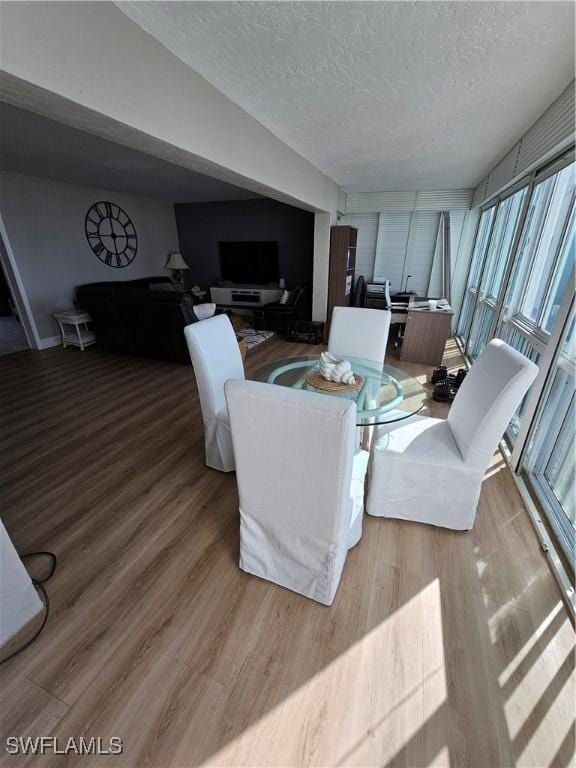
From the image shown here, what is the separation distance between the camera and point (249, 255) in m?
6.50

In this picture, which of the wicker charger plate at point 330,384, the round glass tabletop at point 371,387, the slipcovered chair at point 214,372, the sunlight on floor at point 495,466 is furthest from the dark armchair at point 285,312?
the sunlight on floor at point 495,466

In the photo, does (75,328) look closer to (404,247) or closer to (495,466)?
(495,466)

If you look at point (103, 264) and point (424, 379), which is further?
point (103, 264)

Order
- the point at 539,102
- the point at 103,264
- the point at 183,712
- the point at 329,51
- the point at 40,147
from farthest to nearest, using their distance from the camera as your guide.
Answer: the point at 103,264 → the point at 40,147 → the point at 539,102 → the point at 329,51 → the point at 183,712

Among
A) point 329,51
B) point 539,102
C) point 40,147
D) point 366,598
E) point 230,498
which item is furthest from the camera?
point 40,147

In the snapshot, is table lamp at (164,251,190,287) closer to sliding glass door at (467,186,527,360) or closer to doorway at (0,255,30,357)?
doorway at (0,255,30,357)

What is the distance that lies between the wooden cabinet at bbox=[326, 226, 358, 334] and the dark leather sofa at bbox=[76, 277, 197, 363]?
223cm

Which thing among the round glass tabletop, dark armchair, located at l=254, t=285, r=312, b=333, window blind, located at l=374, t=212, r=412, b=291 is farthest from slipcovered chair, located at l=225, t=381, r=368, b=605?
window blind, located at l=374, t=212, r=412, b=291

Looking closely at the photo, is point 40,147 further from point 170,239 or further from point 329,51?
point 170,239

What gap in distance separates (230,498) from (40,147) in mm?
3844

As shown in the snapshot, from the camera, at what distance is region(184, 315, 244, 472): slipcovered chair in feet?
5.96

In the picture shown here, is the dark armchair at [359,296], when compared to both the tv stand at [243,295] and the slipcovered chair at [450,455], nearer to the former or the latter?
the tv stand at [243,295]

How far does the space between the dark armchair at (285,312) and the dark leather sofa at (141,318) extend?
1.88 m

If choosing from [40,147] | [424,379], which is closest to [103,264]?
[40,147]
